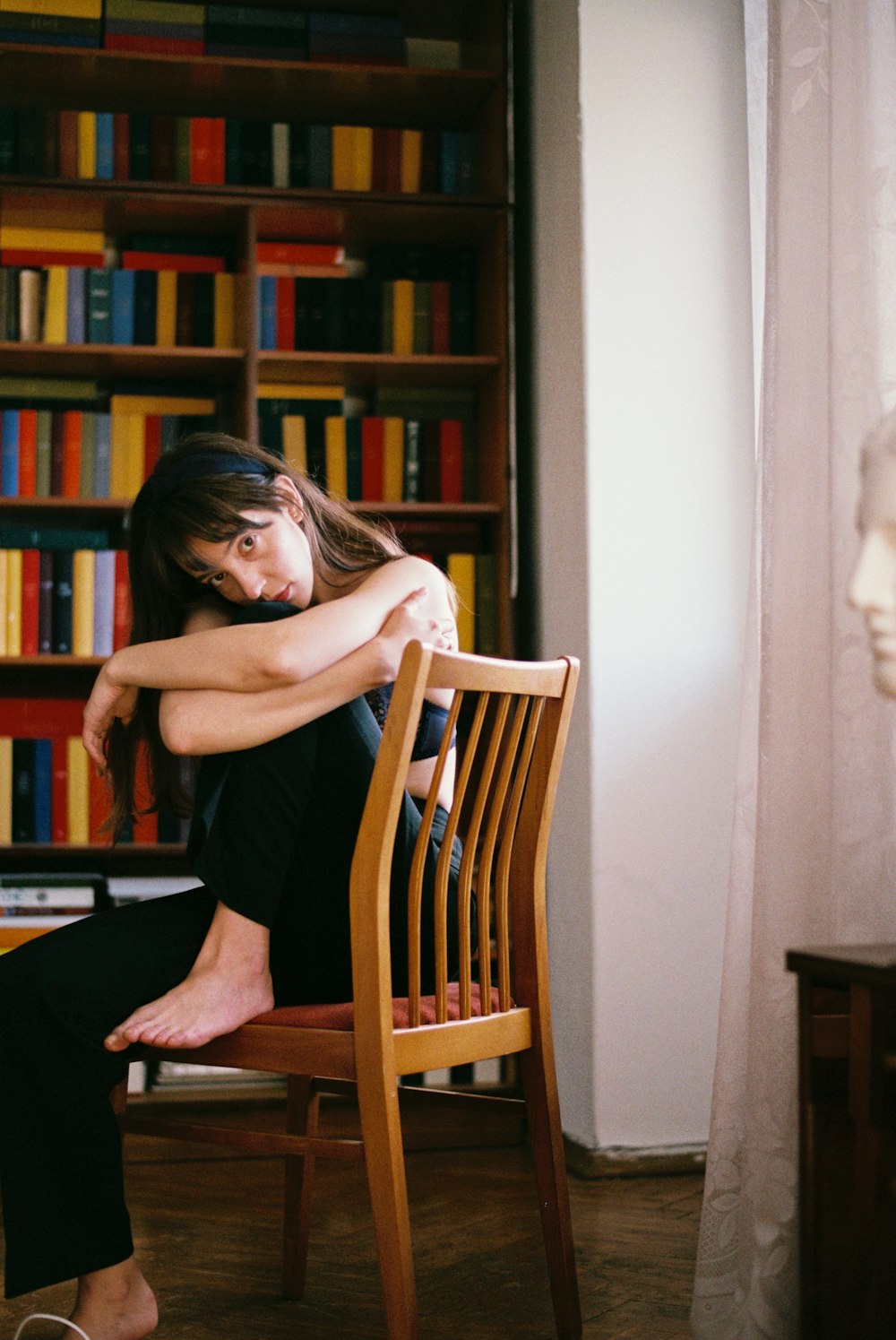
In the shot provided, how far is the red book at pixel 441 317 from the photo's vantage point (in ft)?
9.78

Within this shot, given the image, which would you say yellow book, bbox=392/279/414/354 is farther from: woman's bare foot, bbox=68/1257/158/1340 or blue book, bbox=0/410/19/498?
woman's bare foot, bbox=68/1257/158/1340

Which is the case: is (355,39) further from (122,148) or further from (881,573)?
(881,573)

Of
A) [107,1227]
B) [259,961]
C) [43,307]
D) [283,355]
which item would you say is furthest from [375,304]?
[107,1227]

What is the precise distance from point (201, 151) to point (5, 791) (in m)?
1.46

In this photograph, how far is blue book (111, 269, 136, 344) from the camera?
2902mm

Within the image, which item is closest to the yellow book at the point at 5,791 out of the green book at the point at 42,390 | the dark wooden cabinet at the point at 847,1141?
the green book at the point at 42,390

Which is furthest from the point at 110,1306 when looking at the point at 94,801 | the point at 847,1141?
the point at 94,801

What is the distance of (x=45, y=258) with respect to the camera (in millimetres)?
2951

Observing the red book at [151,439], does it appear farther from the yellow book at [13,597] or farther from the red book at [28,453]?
the yellow book at [13,597]

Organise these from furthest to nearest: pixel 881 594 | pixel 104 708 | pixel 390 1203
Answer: pixel 104 708
pixel 390 1203
pixel 881 594

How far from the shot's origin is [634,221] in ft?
8.17

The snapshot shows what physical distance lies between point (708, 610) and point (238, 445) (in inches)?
40.8

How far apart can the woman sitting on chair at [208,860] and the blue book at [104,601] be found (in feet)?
3.68

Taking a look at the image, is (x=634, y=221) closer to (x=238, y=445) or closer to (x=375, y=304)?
(x=375, y=304)
